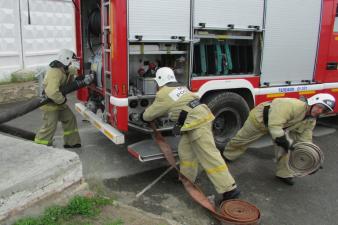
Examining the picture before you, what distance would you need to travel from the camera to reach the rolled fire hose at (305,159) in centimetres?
432

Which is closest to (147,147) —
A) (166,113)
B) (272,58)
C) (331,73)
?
(166,113)

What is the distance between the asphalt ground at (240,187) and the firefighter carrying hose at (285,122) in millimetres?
324

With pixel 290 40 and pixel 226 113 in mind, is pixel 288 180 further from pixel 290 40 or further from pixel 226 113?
pixel 290 40

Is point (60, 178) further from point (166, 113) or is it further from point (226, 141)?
point (226, 141)

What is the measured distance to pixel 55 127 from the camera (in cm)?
551

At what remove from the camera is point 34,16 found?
987 centimetres

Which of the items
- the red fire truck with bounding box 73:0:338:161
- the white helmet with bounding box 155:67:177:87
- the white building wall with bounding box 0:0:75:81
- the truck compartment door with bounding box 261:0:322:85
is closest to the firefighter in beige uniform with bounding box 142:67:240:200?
the white helmet with bounding box 155:67:177:87

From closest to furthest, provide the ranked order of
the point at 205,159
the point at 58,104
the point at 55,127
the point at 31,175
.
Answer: the point at 31,175
the point at 205,159
the point at 58,104
the point at 55,127

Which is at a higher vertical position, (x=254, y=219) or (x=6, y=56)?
(x=6, y=56)

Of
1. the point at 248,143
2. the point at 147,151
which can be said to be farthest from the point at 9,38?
the point at 248,143

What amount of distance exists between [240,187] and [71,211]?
2.21 meters

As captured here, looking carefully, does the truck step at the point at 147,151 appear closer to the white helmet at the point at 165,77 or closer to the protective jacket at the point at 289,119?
the white helmet at the point at 165,77

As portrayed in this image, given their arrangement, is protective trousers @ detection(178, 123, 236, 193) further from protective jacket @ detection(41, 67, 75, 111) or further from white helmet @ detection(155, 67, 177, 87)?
protective jacket @ detection(41, 67, 75, 111)

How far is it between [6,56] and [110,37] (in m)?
5.86
